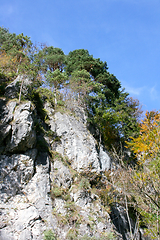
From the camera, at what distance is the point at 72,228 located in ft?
26.9

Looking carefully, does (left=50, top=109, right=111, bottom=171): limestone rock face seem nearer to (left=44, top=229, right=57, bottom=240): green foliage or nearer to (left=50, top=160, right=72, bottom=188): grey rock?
(left=50, top=160, right=72, bottom=188): grey rock

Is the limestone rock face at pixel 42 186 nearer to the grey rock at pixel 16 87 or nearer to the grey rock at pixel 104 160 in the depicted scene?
the grey rock at pixel 16 87

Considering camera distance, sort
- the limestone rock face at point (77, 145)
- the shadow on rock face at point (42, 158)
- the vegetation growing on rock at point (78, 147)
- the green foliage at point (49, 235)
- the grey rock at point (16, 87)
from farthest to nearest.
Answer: the limestone rock face at point (77, 145) → the grey rock at point (16, 87) → the shadow on rock face at point (42, 158) → the vegetation growing on rock at point (78, 147) → the green foliage at point (49, 235)

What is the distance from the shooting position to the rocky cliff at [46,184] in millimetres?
7727

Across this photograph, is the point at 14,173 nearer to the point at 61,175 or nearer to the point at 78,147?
the point at 61,175

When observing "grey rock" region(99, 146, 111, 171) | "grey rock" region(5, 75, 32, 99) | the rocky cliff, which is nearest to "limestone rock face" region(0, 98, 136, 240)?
the rocky cliff

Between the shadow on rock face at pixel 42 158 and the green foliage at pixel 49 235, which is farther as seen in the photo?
the shadow on rock face at pixel 42 158

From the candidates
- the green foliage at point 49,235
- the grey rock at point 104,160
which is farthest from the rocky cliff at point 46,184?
the grey rock at point 104,160

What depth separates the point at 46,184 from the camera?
9531mm

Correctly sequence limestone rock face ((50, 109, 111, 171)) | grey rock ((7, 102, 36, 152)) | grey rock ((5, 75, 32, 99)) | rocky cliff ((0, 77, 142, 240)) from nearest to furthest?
1. rocky cliff ((0, 77, 142, 240))
2. grey rock ((7, 102, 36, 152))
3. grey rock ((5, 75, 32, 99))
4. limestone rock face ((50, 109, 111, 171))

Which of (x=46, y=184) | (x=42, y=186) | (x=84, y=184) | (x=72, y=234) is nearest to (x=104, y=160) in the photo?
(x=84, y=184)

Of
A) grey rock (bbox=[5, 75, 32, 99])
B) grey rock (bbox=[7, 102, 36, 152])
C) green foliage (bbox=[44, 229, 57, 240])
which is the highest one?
grey rock (bbox=[5, 75, 32, 99])

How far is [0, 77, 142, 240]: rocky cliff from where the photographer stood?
7727 millimetres

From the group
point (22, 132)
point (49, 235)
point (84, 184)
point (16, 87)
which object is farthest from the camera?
point (16, 87)
